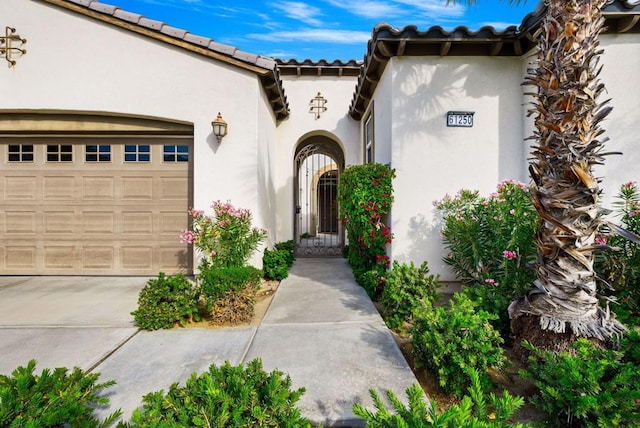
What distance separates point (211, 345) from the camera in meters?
3.22

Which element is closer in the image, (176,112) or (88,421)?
(88,421)

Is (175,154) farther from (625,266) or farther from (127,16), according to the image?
(625,266)

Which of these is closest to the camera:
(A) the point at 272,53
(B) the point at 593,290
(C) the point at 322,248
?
(B) the point at 593,290

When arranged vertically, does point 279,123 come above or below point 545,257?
above

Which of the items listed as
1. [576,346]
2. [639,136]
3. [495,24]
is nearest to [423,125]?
[495,24]

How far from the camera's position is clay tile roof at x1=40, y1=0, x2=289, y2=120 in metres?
5.09

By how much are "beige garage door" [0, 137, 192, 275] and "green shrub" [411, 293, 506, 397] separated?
4835 mm

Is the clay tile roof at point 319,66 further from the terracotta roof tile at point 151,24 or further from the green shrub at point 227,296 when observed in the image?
the green shrub at point 227,296

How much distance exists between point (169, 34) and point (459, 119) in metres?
5.34

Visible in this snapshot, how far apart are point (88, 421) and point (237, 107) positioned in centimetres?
493

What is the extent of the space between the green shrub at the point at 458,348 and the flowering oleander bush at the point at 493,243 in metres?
0.59

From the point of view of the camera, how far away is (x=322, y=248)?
8.92m

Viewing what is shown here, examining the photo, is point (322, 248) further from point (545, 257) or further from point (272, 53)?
point (545, 257)

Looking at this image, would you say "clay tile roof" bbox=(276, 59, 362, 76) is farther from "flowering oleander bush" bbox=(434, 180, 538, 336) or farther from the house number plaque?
"flowering oleander bush" bbox=(434, 180, 538, 336)
